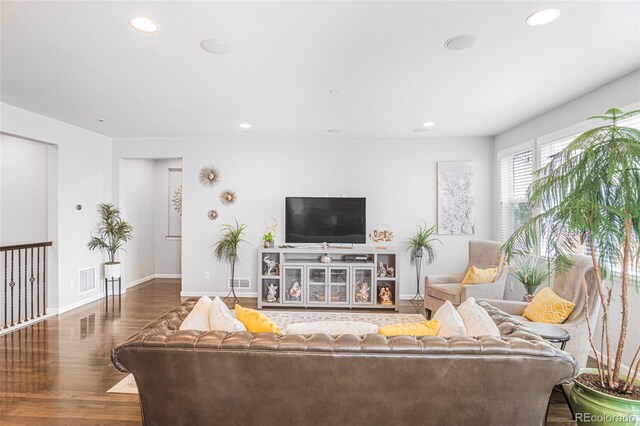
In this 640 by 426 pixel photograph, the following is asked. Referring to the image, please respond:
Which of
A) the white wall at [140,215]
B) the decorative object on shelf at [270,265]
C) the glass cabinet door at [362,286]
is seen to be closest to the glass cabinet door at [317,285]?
the glass cabinet door at [362,286]

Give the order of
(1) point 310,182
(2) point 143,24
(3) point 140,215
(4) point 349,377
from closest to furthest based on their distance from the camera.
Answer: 1. (4) point 349,377
2. (2) point 143,24
3. (1) point 310,182
4. (3) point 140,215

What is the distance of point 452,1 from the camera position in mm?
1896

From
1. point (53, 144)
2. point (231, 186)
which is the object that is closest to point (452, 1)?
point (231, 186)

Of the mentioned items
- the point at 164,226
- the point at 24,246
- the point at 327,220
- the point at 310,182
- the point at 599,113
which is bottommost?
the point at 24,246

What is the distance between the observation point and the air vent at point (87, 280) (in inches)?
199

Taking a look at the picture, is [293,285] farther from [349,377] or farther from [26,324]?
[349,377]

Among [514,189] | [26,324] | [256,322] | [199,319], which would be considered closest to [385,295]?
[514,189]

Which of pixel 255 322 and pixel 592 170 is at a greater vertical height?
pixel 592 170

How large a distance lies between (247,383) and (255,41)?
218cm

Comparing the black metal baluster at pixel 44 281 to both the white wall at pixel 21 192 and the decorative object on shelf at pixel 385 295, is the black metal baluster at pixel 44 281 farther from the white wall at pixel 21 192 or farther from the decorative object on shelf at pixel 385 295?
the decorative object on shelf at pixel 385 295

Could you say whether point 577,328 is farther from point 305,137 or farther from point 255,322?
point 305,137

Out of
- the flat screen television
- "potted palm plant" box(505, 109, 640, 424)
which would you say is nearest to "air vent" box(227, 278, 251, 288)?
the flat screen television

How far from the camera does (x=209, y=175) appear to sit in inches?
220

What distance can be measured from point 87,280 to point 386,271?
4688 millimetres
